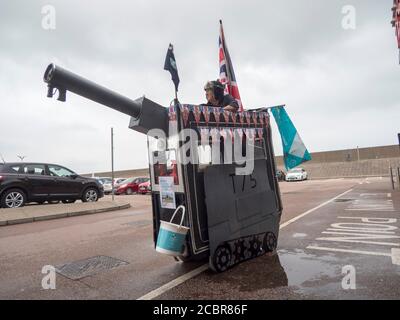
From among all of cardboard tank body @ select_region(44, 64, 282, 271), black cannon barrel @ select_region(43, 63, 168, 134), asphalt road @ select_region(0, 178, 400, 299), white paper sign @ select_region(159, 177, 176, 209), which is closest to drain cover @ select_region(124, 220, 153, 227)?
asphalt road @ select_region(0, 178, 400, 299)

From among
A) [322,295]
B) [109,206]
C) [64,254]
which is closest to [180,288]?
[322,295]

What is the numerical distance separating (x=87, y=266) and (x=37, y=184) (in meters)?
8.31

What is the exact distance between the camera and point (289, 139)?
514cm

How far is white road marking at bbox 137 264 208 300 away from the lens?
10.8 ft

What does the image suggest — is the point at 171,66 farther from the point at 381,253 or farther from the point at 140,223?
the point at 140,223

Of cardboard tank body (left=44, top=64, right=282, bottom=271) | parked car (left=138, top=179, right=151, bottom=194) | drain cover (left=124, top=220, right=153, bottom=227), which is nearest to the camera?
cardboard tank body (left=44, top=64, right=282, bottom=271)

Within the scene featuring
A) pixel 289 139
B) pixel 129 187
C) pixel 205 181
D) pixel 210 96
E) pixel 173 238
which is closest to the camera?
pixel 173 238

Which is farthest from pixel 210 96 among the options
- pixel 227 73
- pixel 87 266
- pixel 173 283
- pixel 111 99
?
pixel 87 266

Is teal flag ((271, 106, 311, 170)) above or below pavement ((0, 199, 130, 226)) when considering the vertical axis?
above

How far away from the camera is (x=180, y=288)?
3488mm

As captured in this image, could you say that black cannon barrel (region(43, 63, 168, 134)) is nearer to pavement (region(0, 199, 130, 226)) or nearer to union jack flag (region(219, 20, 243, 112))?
union jack flag (region(219, 20, 243, 112))

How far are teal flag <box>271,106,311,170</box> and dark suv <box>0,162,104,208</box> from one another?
9.91 metres

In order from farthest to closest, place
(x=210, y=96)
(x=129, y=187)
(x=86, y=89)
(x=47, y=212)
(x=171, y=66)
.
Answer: (x=129, y=187), (x=47, y=212), (x=210, y=96), (x=171, y=66), (x=86, y=89)
